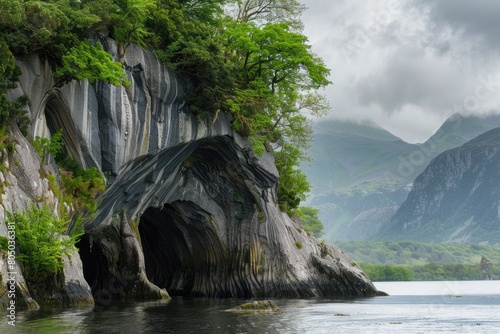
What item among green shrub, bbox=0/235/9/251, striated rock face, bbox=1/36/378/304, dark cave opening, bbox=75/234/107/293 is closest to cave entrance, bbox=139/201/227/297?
striated rock face, bbox=1/36/378/304

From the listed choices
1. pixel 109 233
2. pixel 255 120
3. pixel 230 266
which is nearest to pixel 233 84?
pixel 255 120

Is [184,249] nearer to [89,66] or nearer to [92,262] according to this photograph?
[92,262]

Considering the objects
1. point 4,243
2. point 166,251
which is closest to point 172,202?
point 166,251

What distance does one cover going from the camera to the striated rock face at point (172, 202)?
4088cm

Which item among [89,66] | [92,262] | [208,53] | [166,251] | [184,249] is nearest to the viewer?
[89,66]

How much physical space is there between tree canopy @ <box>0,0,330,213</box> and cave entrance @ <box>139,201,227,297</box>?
26.4 feet

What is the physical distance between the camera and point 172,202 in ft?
189

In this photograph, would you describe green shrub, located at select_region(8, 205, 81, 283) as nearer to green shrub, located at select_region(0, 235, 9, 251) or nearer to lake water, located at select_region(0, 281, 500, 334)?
green shrub, located at select_region(0, 235, 9, 251)

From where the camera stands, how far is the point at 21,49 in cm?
3644

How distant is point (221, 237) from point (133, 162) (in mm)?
16832

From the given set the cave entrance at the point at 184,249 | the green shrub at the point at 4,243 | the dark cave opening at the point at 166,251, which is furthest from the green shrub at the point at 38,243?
the dark cave opening at the point at 166,251

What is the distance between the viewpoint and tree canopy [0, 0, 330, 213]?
117 ft

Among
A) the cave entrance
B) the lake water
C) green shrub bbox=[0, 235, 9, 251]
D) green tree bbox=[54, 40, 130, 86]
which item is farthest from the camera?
the cave entrance

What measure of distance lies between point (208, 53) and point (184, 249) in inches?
940
